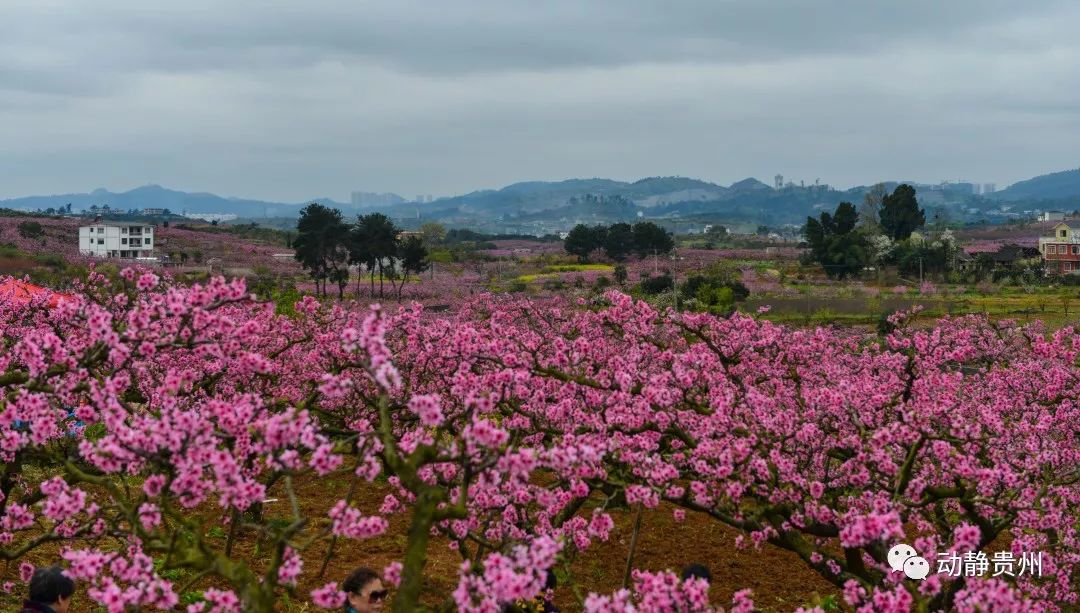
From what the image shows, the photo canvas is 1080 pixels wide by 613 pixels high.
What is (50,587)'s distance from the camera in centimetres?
739

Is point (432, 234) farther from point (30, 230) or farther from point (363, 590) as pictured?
point (363, 590)

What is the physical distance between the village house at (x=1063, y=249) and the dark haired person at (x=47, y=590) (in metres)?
86.2

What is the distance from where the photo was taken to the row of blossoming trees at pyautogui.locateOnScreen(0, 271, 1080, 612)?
17.4 feet

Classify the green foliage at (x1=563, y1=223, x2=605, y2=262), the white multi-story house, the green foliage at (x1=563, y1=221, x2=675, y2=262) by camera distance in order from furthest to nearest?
the green foliage at (x1=563, y1=223, x2=605, y2=262) < the white multi-story house < the green foliage at (x1=563, y1=221, x2=675, y2=262)

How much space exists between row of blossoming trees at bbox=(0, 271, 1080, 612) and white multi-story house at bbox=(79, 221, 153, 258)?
279 feet

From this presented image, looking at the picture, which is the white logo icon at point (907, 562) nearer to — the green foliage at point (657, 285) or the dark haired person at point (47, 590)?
the dark haired person at point (47, 590)

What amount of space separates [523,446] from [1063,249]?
308 feet

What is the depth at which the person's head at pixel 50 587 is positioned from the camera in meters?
7.37

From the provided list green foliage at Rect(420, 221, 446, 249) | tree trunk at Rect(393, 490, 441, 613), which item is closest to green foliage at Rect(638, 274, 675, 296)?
tree trunk at Rect(393, 490, 441, 613)

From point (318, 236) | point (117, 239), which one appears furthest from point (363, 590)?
point (117, 239)

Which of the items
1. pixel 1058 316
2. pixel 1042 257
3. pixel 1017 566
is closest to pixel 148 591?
pixel 1017 566

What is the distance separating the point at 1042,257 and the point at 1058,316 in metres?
45.5

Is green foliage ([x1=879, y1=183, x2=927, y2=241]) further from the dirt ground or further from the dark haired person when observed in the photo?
the dark haired person

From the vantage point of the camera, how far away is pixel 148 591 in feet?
16.4
